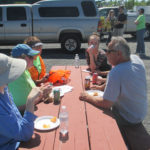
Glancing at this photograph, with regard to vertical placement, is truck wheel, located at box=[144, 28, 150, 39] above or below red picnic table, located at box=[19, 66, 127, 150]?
above

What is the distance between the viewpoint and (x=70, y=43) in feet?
29.8

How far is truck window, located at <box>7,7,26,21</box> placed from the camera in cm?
879

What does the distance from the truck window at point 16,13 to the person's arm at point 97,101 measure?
697 centimetres

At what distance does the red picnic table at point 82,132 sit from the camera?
1786 millimetres

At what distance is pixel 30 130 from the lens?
1.73 metres

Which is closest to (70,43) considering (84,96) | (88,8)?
(88,8)

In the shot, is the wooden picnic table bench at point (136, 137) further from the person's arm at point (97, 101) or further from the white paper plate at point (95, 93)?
the white paper plate at point (95, 93)

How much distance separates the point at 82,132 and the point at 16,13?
25.7 ft

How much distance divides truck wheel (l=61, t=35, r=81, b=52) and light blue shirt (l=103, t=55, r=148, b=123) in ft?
21.4

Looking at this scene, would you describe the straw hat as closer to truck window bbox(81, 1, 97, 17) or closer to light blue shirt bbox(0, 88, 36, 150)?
light blue shirt bbox(0, 88, 36, 150)

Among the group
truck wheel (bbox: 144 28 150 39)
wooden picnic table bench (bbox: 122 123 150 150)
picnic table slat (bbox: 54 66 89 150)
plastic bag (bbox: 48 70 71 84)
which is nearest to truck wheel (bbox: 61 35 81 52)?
truck wheel (bbox: 144 28 150 39)

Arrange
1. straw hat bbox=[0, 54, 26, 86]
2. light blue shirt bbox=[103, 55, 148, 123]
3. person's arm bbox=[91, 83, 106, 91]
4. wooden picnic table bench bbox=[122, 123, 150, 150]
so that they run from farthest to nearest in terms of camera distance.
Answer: person's arm bbox=[91, 83, 106, 91] < light blue shirt bbox=[103, 55, 148, 123] < wooden picnic table bench bbox=[122, 123, 150, 150] < straw hat bbox=[0, 54, 26, 86]

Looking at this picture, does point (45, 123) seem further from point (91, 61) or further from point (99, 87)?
point (91, 61)

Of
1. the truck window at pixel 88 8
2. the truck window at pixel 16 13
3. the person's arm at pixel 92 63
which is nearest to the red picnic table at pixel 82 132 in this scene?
the person's arm at pixel 92 63
